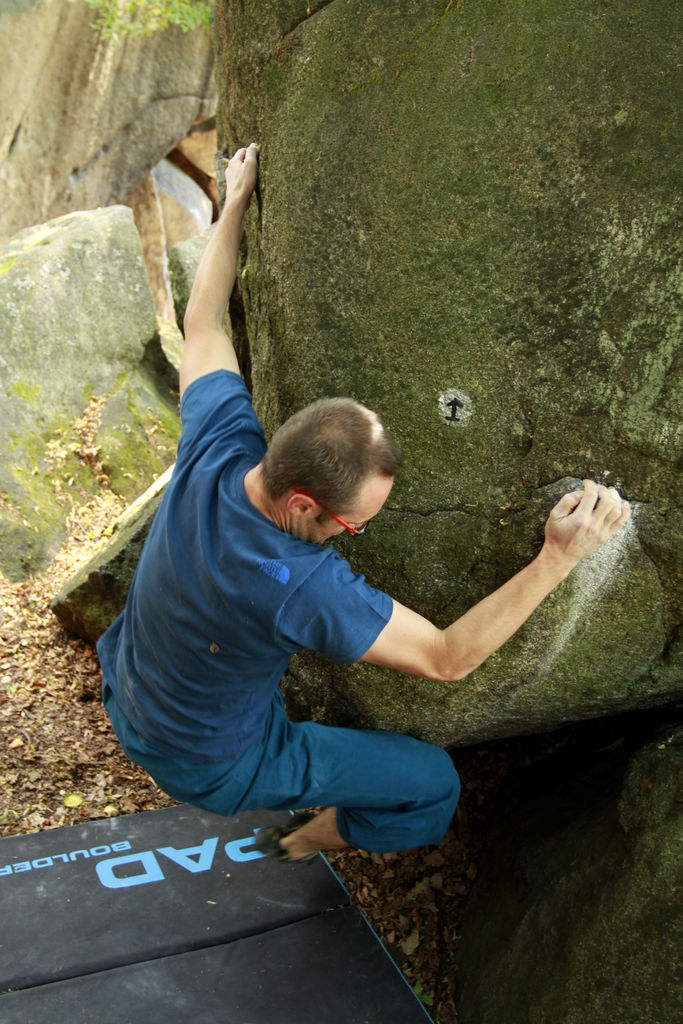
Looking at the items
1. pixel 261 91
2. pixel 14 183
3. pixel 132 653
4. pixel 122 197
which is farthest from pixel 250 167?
pixel 122 197

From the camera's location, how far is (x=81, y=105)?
11.3m

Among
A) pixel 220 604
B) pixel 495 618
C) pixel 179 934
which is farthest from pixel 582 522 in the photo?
pixel 179 934

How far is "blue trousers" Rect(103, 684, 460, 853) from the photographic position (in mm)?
2535

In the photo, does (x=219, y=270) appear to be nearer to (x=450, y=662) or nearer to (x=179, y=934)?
(x=450, y=662)

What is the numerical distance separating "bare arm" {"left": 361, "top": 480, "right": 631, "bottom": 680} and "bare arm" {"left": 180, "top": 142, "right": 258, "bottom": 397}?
0.99 metres

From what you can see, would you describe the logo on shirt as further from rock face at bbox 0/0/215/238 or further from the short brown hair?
rock face at bbox 0/0/215/238

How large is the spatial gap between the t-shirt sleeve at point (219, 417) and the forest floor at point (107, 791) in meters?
1.75

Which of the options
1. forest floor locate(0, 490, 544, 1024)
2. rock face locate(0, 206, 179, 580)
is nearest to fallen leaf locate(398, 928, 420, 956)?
forest floor locate(0, 490, 544, 1024)

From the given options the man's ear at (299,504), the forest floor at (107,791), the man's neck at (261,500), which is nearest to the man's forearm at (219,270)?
the man's neck at (261,500)

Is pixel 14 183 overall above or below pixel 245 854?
above

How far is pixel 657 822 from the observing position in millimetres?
2457

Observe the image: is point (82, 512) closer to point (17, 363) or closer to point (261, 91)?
point (17, 363)

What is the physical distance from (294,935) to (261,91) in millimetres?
2757

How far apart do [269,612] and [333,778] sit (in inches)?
31.5
